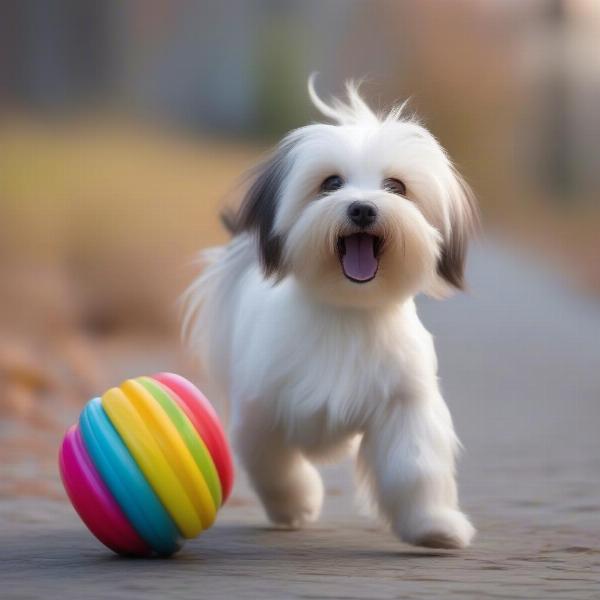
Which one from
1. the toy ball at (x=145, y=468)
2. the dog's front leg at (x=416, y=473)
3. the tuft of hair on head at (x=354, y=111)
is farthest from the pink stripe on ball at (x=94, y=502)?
the tuft of hair on head at (x=354, y=111)

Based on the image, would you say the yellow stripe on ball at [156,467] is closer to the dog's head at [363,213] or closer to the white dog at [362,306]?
the white dog at [362,306]

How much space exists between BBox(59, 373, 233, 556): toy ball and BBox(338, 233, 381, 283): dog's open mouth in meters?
0.60

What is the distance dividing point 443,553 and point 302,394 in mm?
639

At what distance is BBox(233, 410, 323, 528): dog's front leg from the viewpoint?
4555 millimetres

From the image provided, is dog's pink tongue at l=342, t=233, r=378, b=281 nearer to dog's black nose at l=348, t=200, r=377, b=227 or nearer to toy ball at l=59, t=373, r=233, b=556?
dog's black nose at l=348, t=200, r=377, b=227

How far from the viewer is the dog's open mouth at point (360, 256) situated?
13.7 ft

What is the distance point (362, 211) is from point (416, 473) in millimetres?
816

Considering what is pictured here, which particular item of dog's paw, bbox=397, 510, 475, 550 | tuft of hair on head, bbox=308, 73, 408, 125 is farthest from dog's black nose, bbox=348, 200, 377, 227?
dog's paw, bbox=397, 510, 475, 550

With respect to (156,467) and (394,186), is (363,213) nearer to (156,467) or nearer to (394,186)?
(394,186)

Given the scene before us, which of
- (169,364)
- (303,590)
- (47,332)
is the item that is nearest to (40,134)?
(47,332)

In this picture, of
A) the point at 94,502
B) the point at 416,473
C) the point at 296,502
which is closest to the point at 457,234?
the point at 416,473

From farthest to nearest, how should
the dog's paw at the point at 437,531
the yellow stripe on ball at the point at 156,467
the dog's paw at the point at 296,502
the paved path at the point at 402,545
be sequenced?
the dog's paw at the point at 296,502, the dog's paw at the point at 437,531, the yellow stripe on ball at the point at 156,467, the paved path at the point at 402,545

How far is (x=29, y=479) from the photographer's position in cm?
589

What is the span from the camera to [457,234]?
4.41m
